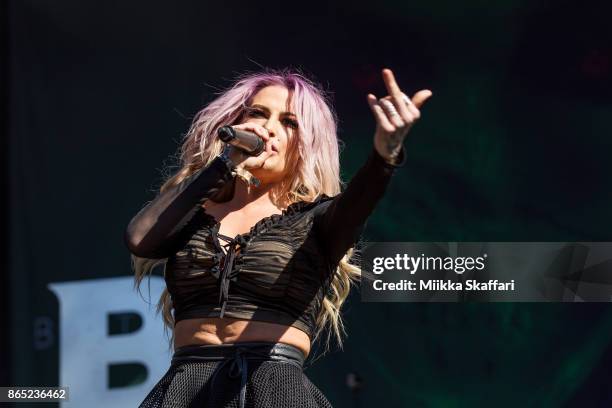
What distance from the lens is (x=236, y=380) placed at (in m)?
2.27

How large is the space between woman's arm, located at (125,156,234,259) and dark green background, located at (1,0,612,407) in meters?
1.83

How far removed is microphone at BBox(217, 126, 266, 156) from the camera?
230 cm

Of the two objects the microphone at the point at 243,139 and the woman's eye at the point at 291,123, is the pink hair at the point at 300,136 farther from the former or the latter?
the microphone at the point at 243,139

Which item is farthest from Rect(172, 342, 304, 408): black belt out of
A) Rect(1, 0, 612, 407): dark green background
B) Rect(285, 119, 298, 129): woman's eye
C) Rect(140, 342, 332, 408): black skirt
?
Rect(1, 0, 612, 407): dark green background

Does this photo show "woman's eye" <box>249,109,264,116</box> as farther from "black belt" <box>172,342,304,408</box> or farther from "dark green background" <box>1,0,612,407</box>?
"dark green background" <box>1,0,612,407</box>

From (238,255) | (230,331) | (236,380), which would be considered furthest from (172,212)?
(236,380)

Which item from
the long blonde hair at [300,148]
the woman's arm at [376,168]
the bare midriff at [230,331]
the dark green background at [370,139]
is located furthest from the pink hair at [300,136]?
the dark green background at [370,139]

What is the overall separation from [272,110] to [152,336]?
6.53ft

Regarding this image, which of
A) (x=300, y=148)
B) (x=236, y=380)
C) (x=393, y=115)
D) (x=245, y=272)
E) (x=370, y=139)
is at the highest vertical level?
(x=393, y=115)

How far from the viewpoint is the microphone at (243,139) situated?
7.55 ft

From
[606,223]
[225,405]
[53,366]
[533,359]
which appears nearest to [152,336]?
[53,366]

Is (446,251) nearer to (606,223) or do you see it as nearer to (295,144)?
(606,223)

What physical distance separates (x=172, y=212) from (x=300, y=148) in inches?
15.8

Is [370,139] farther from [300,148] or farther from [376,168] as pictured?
[376,168]
